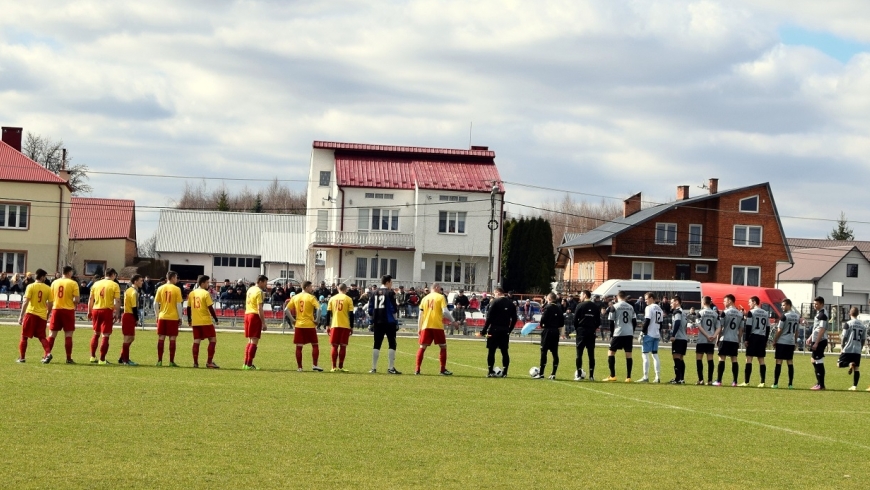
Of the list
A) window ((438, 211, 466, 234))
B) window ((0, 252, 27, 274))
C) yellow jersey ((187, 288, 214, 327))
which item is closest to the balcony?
Result: window ((438, 211, 466, 234))

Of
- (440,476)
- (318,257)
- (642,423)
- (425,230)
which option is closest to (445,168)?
(425,230)

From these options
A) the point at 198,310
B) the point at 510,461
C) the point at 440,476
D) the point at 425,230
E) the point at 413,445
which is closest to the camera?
the point at 440,476

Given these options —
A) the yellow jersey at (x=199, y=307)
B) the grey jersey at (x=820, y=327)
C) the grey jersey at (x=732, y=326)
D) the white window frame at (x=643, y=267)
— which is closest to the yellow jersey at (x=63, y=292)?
the yellow jersey at (x=199, y=307)

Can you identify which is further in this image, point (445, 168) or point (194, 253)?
point (194, 253)

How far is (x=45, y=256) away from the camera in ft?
198

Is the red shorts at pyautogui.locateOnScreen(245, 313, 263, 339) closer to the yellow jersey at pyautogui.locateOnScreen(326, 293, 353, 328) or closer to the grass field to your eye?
the grass field

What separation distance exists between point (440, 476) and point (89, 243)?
2664 inches

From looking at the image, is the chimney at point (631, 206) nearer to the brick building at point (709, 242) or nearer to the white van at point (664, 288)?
the brick building at point (709, 242)

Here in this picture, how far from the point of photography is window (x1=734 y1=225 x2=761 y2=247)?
71.2m

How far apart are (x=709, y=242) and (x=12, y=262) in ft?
146

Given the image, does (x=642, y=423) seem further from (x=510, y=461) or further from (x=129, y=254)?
(x=129, y=254)

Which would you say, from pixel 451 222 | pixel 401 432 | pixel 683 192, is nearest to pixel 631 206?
pixel 683 192

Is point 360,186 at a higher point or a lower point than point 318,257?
higher

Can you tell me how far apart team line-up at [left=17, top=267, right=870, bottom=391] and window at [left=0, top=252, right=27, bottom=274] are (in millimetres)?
41299
